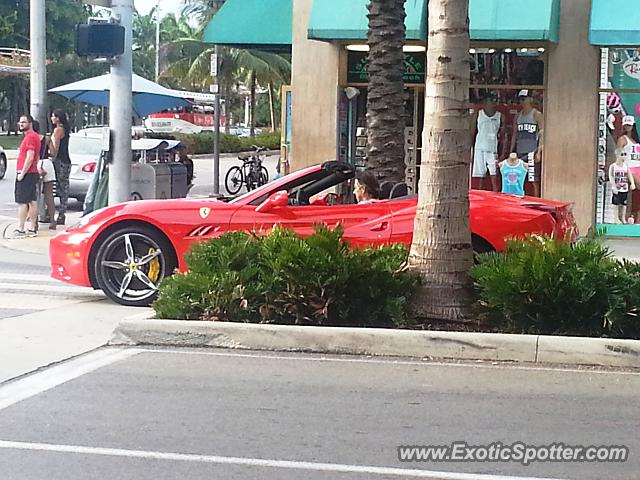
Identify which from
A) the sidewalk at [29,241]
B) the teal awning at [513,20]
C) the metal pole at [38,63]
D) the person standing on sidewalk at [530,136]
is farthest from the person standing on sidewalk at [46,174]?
the person standing on sidewalk at [530,136]

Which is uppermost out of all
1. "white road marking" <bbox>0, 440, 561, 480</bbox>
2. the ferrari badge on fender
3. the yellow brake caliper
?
the ferrari badge on fender

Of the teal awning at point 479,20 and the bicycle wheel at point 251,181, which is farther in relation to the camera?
the bicycle wheel at point 251,181

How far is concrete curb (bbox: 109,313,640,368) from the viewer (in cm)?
776

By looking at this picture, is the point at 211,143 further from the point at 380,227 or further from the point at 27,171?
the point at 380,227

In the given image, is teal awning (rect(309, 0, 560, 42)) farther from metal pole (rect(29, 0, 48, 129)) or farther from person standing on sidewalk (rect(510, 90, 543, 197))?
metal pole (rect(29, 0, 48, 129))

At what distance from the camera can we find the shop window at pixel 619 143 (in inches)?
648

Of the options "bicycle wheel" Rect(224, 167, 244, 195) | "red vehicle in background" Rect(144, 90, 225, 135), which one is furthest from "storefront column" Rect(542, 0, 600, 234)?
"red vehicle in background" Rect(144, 90, 225, 135)

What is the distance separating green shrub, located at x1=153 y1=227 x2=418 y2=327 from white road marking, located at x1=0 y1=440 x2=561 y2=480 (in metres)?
2.89

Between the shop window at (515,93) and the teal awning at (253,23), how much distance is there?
336 centimetres

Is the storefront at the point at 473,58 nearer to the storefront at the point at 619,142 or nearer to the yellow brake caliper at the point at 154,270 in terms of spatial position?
the storefront at the point at 619,142

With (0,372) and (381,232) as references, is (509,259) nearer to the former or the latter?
(381,232)

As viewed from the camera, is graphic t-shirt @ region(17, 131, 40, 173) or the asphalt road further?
graphic t-shirt @ region(17, 131, 40, 173)

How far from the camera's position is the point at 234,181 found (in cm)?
2753

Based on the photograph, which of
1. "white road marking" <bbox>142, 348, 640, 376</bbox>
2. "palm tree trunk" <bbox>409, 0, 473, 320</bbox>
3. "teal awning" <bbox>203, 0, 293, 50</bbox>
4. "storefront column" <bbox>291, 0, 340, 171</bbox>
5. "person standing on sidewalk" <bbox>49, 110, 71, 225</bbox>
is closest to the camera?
"white road marking" <bbox>142, 348, 640, 376</bbox>
